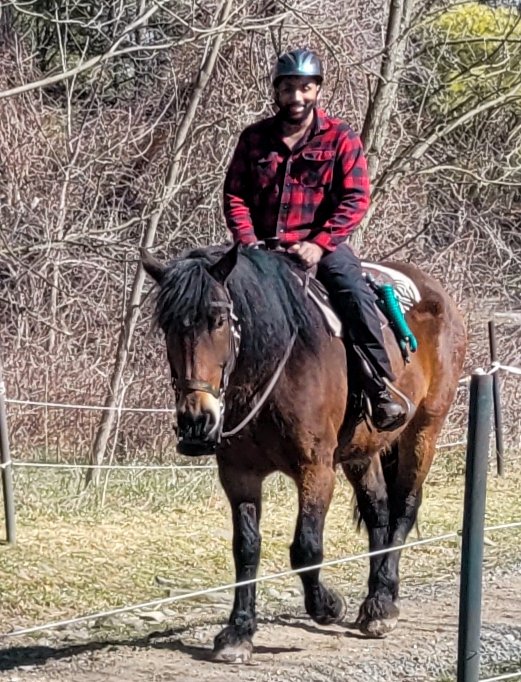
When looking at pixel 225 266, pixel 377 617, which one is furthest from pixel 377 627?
pixel 225 266

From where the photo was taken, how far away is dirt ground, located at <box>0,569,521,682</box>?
5.70 meters

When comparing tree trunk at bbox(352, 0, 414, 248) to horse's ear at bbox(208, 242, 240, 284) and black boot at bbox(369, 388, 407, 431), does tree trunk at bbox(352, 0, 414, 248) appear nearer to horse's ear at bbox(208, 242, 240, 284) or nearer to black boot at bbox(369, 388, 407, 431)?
black boot at bbox(369, 388, 407, 431)

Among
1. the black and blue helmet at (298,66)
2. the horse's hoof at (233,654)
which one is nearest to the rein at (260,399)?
the horse's hoof at (233,654)

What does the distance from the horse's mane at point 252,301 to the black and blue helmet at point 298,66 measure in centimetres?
93

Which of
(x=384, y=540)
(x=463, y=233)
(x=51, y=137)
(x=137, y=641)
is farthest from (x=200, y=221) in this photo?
(x=137, y=641)

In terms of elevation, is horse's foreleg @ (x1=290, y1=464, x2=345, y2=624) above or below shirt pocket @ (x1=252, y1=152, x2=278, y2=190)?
below

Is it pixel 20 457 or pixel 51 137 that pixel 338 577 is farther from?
pixel 51 137

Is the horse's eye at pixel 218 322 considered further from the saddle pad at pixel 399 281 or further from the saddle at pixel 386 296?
the saddle pad at pixel 399 281

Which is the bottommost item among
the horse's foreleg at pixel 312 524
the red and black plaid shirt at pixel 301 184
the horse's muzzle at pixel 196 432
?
the horse's foreleg at pixel 312 524

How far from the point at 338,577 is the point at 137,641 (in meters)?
2.06

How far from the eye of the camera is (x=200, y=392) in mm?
5125

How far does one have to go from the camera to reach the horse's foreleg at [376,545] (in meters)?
6.53

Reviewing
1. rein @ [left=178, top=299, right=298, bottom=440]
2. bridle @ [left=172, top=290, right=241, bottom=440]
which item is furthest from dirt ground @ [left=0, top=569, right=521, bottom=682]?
bridle @ [left=172, top=290, right=241, bottom=440]

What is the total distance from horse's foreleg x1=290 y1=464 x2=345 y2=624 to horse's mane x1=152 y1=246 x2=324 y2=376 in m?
0.60
